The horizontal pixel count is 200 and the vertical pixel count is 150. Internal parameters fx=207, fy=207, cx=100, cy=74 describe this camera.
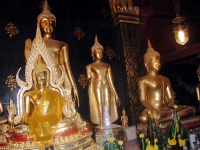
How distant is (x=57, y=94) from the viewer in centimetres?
274

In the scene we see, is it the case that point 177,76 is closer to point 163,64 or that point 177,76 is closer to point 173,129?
point 163,64

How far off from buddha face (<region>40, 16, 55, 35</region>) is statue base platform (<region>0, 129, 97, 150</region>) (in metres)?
1.91

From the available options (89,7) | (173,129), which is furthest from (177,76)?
(173,129)

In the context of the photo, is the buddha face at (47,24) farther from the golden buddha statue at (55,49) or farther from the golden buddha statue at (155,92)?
the golden buddha statue at (155,92)

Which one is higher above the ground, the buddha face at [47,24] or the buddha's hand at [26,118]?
the buddha face at [47,24]

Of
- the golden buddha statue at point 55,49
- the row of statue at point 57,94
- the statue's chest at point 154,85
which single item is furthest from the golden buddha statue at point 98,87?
the statue's chest at point 154,85

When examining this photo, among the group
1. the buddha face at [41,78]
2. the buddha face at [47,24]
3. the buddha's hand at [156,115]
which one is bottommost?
the buddha's hand at [156,115]

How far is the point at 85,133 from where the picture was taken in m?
2.75

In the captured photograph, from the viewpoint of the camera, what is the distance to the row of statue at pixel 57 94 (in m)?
2.58

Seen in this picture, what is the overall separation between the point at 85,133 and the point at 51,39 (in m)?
1.86

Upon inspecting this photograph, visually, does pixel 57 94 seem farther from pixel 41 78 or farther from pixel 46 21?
pixel 46 21

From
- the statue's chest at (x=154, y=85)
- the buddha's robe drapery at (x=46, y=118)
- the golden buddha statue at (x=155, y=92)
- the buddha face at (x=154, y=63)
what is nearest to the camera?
the buddha's robe drapery at (x=46, y=118)

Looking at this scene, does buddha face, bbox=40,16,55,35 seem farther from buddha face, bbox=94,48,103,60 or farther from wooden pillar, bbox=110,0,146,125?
wooden pillar, bbox=110,0,146,125

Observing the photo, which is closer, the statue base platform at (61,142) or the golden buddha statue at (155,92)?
the statue base platform at (61,142)
